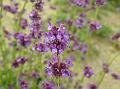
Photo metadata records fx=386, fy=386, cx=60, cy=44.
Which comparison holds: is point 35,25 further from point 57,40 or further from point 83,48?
point 83,48

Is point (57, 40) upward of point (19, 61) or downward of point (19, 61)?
upward

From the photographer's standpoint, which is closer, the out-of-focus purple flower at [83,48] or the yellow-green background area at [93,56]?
the yellow-green background area at [93,56]

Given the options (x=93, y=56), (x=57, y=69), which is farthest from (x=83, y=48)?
(x=57, y=69)

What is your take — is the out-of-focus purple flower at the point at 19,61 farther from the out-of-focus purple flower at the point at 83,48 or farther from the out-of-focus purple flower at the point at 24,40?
the out-of-focus purple flower at the point at 83,48

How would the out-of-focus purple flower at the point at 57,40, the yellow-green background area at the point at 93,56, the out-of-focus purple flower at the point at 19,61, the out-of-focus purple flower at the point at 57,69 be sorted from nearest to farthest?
the out-of-focus purple flower at the point at 57,40, the out-of-focus purple flower at the point at 57,69, the out-of-focus purple flower at the point at 19,61, the yellow-green background area at the point at 93,56

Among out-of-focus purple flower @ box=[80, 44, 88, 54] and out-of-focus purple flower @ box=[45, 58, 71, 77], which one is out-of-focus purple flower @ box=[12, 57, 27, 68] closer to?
out-of-focus purple flower @ box=[80, 44, 88, 54]

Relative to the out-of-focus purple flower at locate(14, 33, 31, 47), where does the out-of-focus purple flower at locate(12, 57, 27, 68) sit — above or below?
below

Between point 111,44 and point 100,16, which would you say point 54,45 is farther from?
point 100,16

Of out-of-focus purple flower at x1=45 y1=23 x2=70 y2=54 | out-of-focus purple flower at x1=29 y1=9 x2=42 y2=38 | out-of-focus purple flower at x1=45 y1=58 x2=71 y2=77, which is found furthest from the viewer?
out-of-focus purple flower at x1=29 y1=9 x2=42 y2=38

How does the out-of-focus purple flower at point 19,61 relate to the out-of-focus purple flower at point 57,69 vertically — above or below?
below

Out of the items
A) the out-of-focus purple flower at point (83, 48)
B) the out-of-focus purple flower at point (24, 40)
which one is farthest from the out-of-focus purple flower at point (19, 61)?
the out-of-focus purple flower at point (83, 48)

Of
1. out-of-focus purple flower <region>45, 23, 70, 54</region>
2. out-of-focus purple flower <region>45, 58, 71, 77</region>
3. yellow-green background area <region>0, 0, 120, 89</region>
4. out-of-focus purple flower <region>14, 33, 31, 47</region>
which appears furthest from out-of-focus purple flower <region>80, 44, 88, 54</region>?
out-of-focus purple flower <region>45, 23, 70, 54</region>
